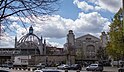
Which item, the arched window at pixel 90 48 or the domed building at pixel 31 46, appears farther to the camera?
the arched window at pixel 90 48

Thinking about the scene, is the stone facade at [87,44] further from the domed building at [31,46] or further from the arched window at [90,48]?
the domed building at [31,46]

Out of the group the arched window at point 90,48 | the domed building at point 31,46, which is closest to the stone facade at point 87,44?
the arched window at point 90,48

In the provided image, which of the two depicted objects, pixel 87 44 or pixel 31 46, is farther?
pixel 87 44

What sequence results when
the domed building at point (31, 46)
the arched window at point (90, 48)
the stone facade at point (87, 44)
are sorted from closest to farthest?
the domed building at point (31, 46) → the stone facade at point (87, 44) → the arched window at point (90, 48)

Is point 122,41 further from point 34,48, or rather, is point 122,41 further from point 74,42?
point 74,42

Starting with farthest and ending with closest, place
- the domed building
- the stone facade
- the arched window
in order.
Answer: the arched window
the stone facade
the domed building

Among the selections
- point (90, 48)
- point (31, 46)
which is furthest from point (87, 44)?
point (31, 46)

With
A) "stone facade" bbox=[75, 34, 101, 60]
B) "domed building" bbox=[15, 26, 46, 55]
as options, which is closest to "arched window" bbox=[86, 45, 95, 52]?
"stone facade" bbox=[75, 34, 101, 60]

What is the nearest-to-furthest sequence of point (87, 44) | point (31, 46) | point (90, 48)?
point (31, 46) < point (87, 44) < point (90, 48)

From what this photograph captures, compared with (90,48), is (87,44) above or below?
above

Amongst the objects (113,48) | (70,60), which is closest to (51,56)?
(70,60)

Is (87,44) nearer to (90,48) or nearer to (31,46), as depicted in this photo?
(90,48)

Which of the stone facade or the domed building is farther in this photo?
the stone facade

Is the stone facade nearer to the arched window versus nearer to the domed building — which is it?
the arched window
